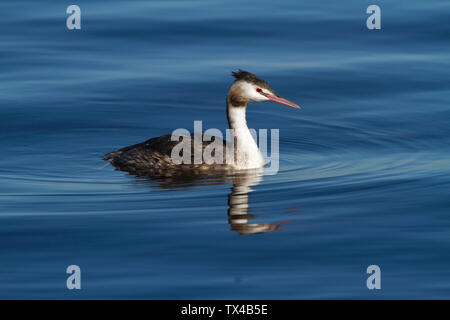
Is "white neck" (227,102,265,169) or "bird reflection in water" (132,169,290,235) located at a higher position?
"white neck" (227,102,265,169)

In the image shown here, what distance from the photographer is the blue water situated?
32.9ft

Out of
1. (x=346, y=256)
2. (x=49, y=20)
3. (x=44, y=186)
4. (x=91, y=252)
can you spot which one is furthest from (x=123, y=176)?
(x=49, y=20)

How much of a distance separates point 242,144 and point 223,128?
82.0 inches

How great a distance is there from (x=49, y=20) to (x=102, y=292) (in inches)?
558

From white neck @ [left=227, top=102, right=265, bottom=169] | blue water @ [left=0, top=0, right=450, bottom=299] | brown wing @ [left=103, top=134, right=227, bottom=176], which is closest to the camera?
blue water @ [left=0, top=0, right=450, bottom=299]

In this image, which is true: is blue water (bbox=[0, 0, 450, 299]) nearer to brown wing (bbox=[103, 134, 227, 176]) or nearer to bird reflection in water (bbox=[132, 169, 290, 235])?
bird reflection in water (bbox=[132, 169, 290, 235])

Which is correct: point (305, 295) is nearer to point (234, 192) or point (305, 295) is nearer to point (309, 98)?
point (234, 192)

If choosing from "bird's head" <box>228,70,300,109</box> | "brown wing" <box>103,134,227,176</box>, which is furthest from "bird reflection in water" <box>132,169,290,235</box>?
"bird's head" <box>228,70,300,109</box>

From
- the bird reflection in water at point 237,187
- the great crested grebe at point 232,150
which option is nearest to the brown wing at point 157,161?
the great crested grebe at point 232,150

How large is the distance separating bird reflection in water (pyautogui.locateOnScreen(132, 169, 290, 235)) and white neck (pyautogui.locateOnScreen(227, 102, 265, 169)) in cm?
17

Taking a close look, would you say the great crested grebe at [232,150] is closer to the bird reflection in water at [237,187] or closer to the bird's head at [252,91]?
the bird's head at [252,91]

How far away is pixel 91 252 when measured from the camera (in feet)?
34.5

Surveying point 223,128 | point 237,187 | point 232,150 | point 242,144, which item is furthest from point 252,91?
point 223,128

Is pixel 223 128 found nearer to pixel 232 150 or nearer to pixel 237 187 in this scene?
pixel 232 150
